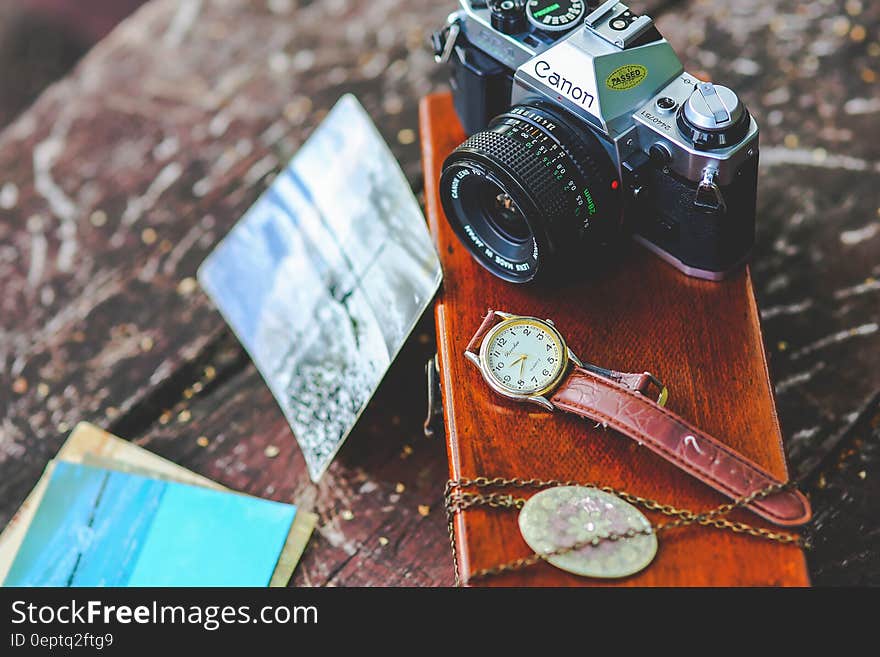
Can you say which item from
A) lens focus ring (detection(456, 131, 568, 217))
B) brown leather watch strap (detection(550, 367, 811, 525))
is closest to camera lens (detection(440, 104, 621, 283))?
lens focus ring (detection(456, 131, 568, 217))

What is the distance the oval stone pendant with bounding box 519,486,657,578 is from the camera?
0.62 m

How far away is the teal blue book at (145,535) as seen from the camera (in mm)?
773

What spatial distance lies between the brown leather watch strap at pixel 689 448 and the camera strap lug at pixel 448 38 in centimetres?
29

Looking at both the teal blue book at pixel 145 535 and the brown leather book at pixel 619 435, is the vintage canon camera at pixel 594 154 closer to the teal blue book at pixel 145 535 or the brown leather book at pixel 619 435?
the brown leather book at pixel 619 435

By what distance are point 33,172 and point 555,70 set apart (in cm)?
60

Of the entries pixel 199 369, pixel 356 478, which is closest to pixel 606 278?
pixel 356 478

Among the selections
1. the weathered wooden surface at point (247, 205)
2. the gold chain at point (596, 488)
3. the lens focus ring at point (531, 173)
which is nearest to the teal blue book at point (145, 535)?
the weathered wooden surface at point (247, 205)

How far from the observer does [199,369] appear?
0.91 metres

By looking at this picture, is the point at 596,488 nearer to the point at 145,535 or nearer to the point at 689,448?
the point at 689,448

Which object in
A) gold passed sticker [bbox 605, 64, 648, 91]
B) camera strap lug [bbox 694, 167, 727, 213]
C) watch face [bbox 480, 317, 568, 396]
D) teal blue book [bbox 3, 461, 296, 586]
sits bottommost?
teal blue book [bbox 3, 461, 296, 586]

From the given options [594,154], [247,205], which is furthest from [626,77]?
[247,205]

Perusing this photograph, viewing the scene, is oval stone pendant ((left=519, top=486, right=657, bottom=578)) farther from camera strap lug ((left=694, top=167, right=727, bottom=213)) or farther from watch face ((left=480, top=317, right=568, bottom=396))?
camera strap lug ((left=694, top=167, right=727, bottom=213))

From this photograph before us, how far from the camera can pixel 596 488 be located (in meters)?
0.65
